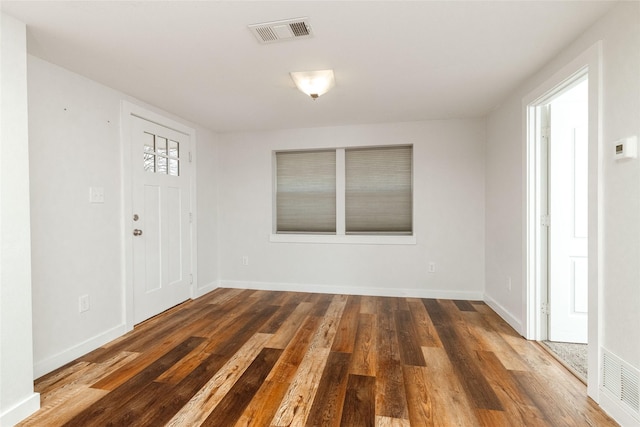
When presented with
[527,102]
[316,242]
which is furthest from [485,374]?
[316,242]

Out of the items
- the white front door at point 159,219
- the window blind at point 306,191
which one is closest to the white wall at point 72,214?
the white front door at point 159,219

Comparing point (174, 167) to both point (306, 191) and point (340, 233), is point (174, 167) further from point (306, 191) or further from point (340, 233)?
point (340, 233)

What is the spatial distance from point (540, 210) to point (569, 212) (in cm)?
21

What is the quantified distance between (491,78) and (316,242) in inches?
108

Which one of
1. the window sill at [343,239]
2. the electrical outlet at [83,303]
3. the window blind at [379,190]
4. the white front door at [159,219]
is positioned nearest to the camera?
the electrical outlet at [83,303]

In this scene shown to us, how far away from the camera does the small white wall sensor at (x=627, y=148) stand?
159cm

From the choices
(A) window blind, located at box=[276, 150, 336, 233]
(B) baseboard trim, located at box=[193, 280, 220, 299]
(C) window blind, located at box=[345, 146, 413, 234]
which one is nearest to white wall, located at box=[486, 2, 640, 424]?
(C) window blind, located at box=[345, 146, 413, 234]

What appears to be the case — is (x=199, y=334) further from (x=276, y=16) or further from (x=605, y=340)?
(x=605, y=340)

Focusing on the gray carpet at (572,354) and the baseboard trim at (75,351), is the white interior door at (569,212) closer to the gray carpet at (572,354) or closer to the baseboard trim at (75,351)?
the gray carpet at (572,354)

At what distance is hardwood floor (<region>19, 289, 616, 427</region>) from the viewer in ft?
5.71

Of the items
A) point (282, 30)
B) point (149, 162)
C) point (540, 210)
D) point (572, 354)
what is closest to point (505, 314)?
point (572, 354)

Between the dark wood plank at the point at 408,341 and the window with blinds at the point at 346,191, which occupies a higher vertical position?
the window with blinds at the point at 346,191

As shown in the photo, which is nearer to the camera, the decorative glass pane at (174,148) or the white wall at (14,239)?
the white wall at (14,239)

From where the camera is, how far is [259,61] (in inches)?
92.2
